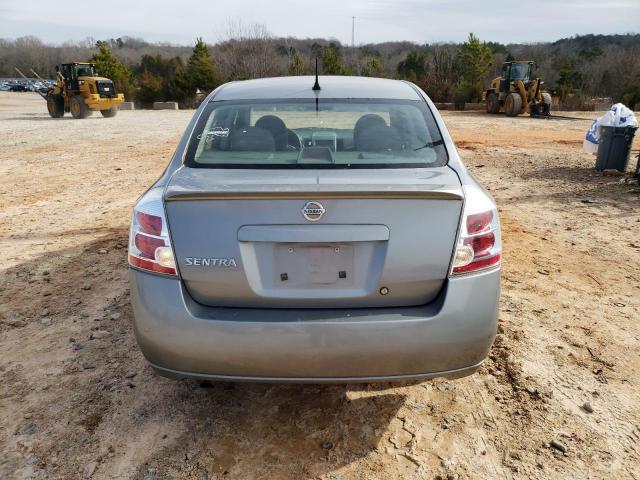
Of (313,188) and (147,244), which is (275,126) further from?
(147,244)

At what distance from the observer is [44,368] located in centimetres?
311

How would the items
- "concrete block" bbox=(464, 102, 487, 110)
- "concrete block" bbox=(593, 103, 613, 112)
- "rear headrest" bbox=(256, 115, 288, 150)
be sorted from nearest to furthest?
"rear headrest" bbox=(256, 115, 288, 150)
"concrete block" bbox=(593, 103, 613, 112)
"concrete block" bbox=(464, 102, 487, 110)

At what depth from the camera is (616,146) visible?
9.27 meters

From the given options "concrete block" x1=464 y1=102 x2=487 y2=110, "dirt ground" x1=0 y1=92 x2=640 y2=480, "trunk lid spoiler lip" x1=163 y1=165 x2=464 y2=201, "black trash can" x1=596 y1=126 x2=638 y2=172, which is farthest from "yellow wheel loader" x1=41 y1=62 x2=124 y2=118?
"trunk lid spoiler lip" x1=163 y1=165 x2=464 y2=201

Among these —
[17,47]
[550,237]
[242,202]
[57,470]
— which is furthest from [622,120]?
[17,47]

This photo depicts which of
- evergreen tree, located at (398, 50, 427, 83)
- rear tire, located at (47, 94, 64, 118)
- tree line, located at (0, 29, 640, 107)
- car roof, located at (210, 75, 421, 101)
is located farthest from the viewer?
evergreen tree, located at (398, 50, 427, 83)

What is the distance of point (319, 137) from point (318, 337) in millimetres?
1747

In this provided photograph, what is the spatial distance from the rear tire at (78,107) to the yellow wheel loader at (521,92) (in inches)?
813

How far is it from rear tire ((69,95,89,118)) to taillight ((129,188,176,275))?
83.4ft

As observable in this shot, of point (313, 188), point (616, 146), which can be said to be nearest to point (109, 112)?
point (616, 146)

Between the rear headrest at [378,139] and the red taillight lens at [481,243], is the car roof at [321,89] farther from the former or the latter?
the red taillight lens at [481,243]

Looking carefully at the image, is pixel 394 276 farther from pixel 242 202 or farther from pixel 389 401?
pixel 389 401

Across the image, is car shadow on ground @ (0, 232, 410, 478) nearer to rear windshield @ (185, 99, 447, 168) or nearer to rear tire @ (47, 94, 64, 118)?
rear windshield @ (185, 99, 447, 168)

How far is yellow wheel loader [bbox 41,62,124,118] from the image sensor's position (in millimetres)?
24328
